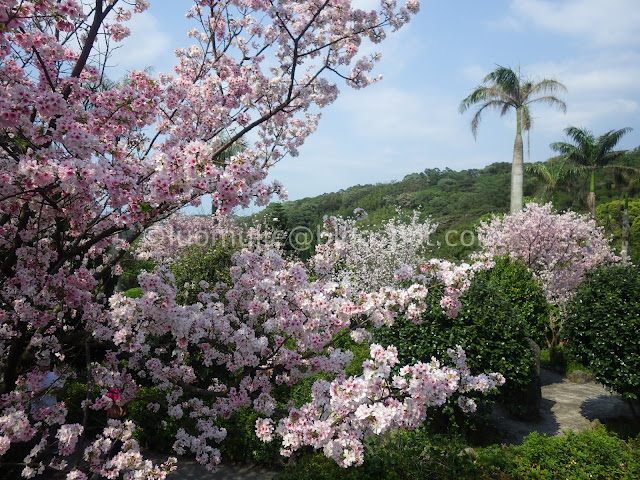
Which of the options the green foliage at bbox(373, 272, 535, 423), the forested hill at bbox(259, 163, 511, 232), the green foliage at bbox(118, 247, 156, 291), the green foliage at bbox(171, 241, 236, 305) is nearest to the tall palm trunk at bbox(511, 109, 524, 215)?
the green foliage at bbox(171, 241, 236, 305)

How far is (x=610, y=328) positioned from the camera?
7000mm

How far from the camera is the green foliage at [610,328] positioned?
6.79 metres

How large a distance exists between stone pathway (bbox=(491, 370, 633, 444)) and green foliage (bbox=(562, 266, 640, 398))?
1.38m

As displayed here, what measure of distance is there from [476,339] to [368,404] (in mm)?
3977

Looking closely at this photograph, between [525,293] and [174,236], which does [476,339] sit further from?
[174,236]

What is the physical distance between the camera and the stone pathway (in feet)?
25.1

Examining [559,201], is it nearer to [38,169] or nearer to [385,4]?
[385,4]

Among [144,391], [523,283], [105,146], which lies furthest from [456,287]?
[523,283]

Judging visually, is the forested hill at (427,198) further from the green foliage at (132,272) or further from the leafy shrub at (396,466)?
the leafy shrub at (396,466)

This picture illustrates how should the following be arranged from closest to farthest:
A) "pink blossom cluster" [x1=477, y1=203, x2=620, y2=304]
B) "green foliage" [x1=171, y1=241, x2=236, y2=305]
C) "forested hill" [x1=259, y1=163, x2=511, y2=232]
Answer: "green foliage" [x1=171, y1=241, x2=236, y2=305] → "pink blossom cluster" [x1=477, y1=203, x2=620, y2=304] → "forested hill" [x1=259, y1=163, x2=511, y2=232]

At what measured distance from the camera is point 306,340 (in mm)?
3865

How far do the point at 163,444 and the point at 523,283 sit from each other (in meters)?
8.53

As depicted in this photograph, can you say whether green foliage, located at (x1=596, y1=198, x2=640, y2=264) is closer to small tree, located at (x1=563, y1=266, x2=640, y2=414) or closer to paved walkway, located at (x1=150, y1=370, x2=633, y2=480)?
paved walkway, located at (x1=150, y1=370, x2=633, y2=480)

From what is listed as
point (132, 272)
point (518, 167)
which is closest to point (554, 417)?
point (518, 167)
